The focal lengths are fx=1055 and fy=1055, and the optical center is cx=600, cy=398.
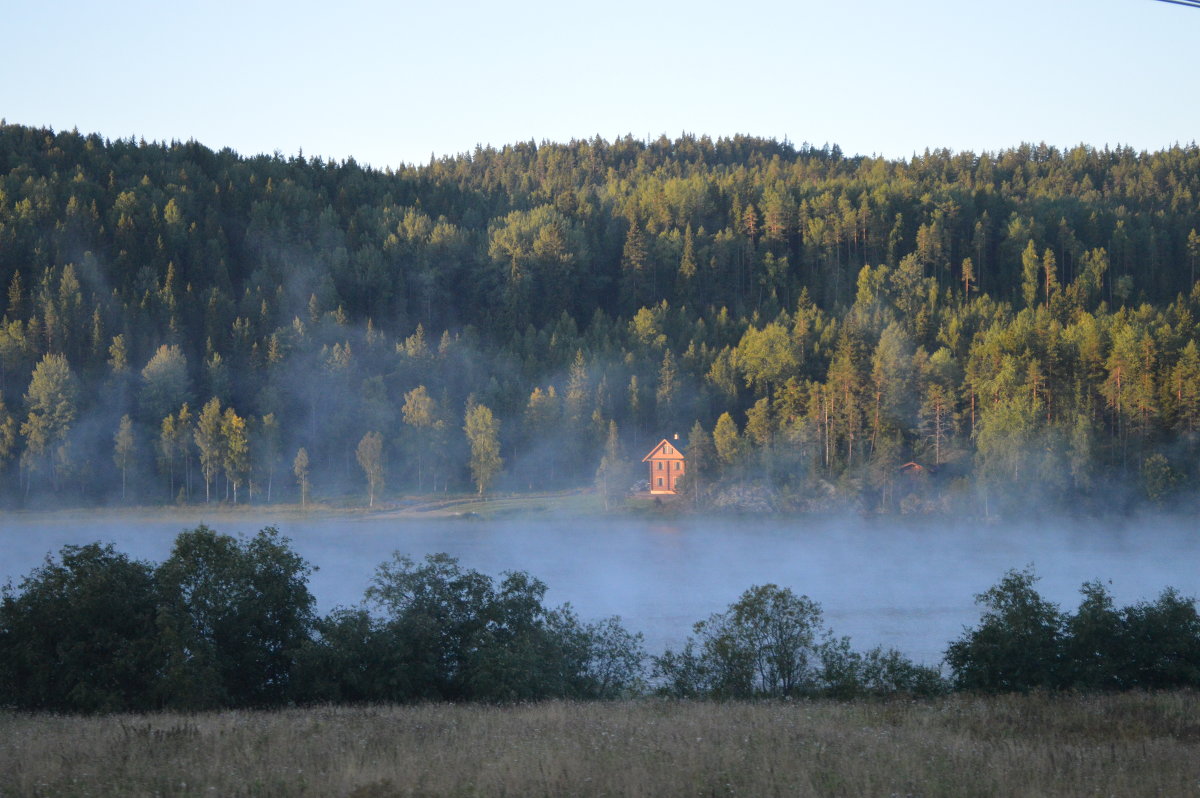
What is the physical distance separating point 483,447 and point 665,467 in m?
10.0

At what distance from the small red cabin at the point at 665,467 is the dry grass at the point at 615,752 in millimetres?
43744

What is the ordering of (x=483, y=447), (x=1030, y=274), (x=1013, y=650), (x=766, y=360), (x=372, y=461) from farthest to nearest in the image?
(x=1030, y=274)
(x=766, y=360)
(x=483, y=447)
(x=372, y=461)
(x=1013, y=650)

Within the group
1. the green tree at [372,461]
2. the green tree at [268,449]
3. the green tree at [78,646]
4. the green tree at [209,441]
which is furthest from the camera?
the green tree at [268,449]

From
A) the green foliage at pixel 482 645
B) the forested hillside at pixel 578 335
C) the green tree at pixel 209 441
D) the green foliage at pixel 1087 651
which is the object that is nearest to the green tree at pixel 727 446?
the forested hillside at pixel 578 335

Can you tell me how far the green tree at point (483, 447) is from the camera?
56938 millimetres

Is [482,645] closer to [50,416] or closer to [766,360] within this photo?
[766,360]

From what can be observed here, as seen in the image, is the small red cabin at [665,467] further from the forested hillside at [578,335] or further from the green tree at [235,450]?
the green tree at [235,450]

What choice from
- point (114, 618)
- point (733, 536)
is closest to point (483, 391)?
point (733, 536)

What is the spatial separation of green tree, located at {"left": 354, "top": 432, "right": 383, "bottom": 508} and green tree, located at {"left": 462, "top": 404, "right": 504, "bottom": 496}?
4.93 metres

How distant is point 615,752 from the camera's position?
324 inches

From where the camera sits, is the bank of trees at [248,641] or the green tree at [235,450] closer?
the bank of trees at [248,641]

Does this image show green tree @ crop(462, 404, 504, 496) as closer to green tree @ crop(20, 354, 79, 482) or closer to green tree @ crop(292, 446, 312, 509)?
green tree @ crop(292, 446, 312, 509)

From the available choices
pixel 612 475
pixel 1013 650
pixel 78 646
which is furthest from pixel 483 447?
pixel 1013 650

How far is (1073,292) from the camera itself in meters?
74.4
